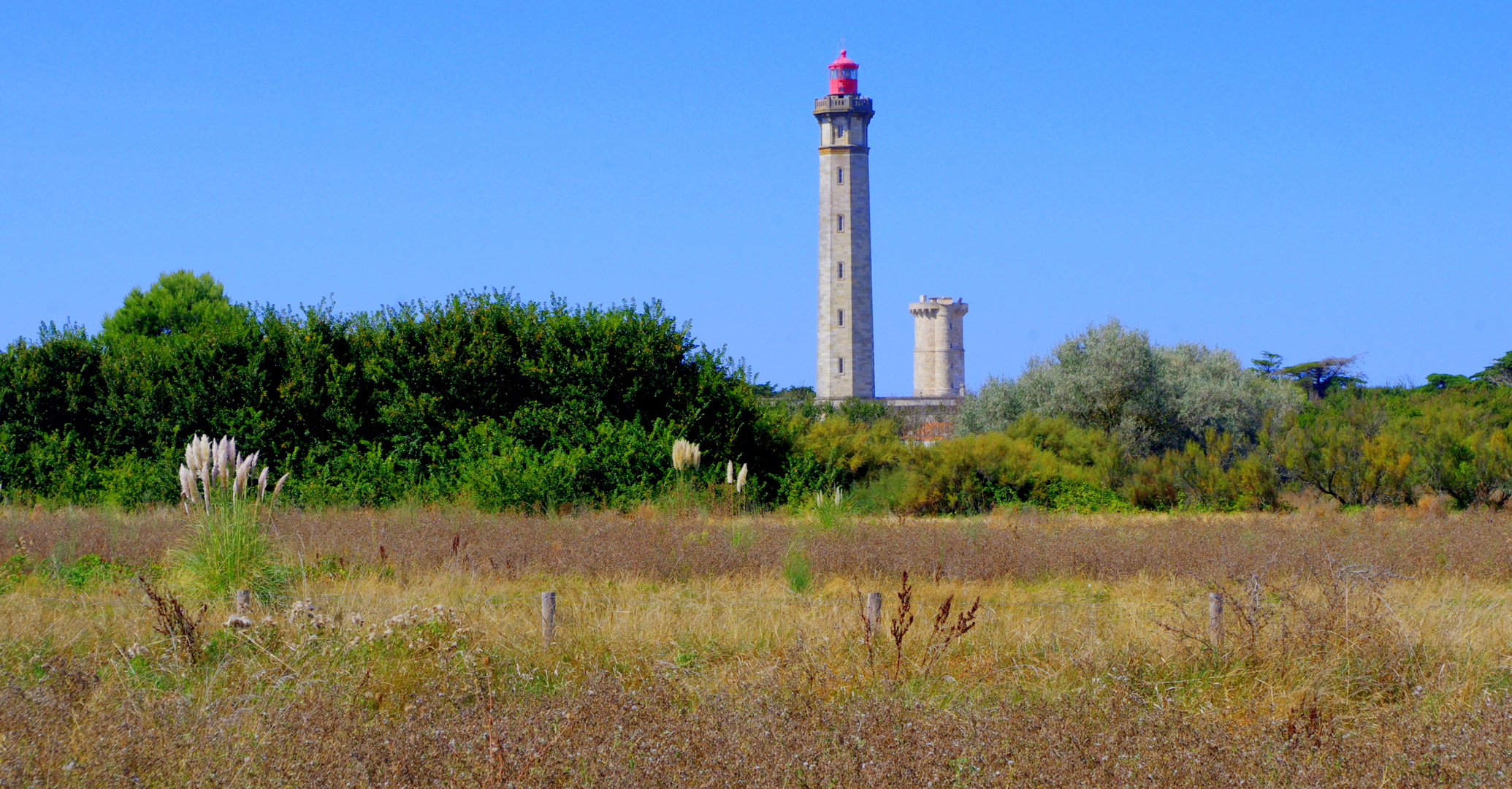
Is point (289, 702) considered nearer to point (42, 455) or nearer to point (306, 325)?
point (306, 325)

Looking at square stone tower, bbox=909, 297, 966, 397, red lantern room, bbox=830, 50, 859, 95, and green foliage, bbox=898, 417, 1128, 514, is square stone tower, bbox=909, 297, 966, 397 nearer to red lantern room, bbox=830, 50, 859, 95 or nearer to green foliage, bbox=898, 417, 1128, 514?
red lantern room, bbox=830, 50, 859, 95

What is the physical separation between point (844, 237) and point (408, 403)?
33.9 meters

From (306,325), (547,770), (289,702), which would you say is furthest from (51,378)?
(547,770)

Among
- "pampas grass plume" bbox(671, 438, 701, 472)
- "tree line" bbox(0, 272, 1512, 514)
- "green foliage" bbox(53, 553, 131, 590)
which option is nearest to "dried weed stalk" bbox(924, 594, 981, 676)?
"green foliage" bbox(53, 553, 131, 590)

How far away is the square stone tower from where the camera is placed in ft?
228

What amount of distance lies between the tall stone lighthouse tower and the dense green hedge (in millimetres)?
31458

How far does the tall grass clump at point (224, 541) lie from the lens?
27.4 feet

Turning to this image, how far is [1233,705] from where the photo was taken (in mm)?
6059

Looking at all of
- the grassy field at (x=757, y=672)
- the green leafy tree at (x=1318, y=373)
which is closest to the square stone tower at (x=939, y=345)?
the green leafy tree at (x=1318, y=373)

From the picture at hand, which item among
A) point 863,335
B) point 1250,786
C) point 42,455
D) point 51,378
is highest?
point 863,335

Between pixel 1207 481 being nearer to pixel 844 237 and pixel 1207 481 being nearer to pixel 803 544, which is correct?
pixel 803 544

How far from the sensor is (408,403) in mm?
18188

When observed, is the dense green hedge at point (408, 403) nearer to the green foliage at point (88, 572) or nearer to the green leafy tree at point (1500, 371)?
the green foliage at point (88, 572)

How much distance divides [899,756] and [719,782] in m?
0.71
